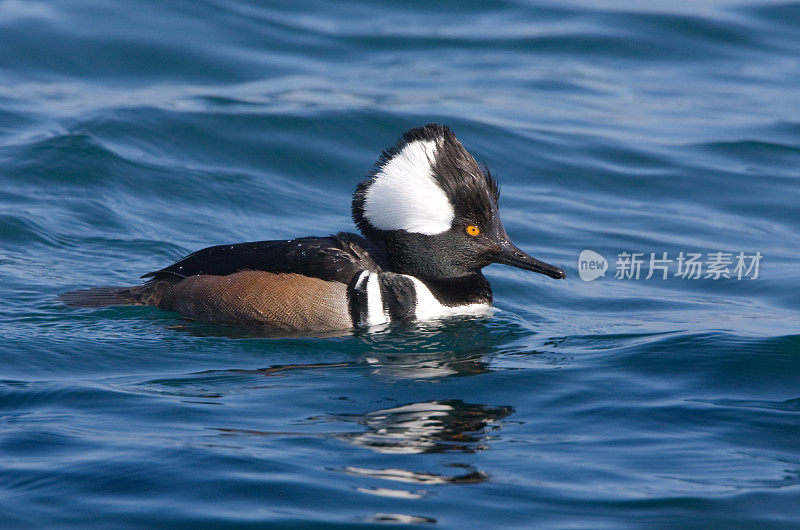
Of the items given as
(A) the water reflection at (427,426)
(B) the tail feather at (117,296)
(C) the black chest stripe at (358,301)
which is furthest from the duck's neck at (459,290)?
(B) the tail feather at (117,296)

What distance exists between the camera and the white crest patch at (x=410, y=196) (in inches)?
294

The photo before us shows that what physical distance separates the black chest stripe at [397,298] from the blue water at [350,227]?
7.9 inches

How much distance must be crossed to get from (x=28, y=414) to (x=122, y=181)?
628 centimetres

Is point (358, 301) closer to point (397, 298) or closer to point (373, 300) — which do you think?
point (373, 300)

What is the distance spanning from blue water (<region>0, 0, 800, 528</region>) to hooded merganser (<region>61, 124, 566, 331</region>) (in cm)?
21

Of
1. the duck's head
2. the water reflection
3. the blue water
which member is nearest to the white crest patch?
the duck's head

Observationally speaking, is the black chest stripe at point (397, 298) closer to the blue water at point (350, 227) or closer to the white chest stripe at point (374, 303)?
the white chest stripe at point (374, 303)

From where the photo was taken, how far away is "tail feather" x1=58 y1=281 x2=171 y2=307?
8.08 meters

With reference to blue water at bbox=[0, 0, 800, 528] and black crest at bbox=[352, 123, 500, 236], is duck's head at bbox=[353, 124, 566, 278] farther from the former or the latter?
blue water at bbox=[0, 0, 800, 528]

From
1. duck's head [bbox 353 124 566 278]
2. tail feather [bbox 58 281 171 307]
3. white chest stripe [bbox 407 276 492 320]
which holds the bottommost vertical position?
tail feather [bbox 58 281 171 307]

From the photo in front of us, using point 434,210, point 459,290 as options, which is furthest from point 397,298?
point 434,210

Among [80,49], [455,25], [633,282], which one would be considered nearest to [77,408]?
[633,282]

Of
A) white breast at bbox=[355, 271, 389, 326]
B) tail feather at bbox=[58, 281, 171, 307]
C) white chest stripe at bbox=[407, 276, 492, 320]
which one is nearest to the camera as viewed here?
white breast at bbox=[355, 271, 389, 326]

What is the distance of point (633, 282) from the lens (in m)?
10.2
